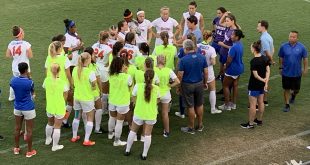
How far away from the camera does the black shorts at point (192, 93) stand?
32.6ft

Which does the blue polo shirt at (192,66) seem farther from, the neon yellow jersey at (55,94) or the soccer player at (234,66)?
the neon yellow jersey at (55,94)

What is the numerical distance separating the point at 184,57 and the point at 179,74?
1.21ft

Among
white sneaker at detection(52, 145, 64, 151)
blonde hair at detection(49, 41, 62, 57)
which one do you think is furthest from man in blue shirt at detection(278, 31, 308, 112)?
white sneaker at detection(52, 145, 64, 151)

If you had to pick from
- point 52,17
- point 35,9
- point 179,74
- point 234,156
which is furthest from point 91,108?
point 35,9

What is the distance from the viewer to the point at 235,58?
35.8ft

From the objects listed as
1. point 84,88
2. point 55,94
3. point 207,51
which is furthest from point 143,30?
point 55,94

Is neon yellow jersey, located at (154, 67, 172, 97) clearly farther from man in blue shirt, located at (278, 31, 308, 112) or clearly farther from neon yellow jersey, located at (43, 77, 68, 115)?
man in blue shirt, located at (278, 31, 308, 112)

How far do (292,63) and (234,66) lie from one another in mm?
1402

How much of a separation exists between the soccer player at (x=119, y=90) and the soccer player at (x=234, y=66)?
2.73 metres

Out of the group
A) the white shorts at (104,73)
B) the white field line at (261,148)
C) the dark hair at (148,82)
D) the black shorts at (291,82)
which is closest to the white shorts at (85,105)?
the white shorts at (104,73)

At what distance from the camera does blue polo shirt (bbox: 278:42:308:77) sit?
11164mm

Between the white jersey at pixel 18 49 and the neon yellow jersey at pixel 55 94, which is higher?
the white jersey at pixel 18 49

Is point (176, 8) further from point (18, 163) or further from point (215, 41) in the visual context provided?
point (18, 163)

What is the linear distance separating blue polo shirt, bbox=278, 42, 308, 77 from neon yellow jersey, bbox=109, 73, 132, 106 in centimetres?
405
